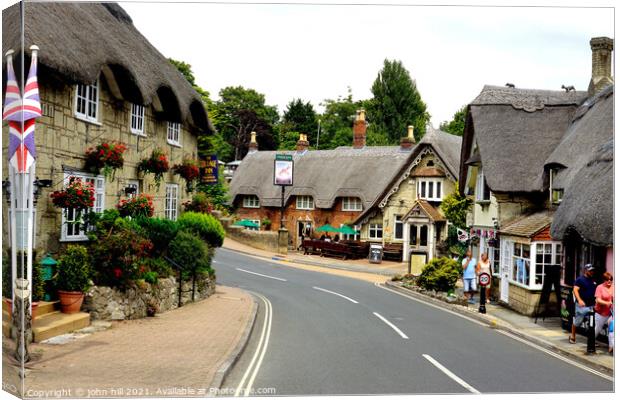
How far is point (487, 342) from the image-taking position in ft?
38.5

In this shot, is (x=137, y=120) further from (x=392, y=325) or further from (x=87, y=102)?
(x=392, y=325)

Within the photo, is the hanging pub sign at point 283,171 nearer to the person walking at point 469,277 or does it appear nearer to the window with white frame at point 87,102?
the person walking at point 469,277

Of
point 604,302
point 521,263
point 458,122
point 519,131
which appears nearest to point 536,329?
point 604,302

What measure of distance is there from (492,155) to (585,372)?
9.77 metres

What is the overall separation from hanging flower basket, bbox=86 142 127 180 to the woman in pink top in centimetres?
993

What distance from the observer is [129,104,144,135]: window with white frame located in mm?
13617

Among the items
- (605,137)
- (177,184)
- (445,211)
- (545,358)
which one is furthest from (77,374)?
(445,211)

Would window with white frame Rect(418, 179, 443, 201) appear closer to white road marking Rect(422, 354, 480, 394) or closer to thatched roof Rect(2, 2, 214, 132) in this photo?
thatched roof Rect(2, 2, 214, 132)

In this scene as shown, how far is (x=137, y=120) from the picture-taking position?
46.0 feet

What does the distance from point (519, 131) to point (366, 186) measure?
19.4 metres

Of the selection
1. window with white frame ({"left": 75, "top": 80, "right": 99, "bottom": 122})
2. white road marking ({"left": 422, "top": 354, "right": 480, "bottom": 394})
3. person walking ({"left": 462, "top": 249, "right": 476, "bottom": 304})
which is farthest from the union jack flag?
person walking ({"left": 462, "top": 249, "right": 476, "bottom": 304})

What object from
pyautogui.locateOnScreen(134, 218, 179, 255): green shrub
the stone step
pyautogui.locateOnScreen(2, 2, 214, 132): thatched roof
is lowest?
the stone step

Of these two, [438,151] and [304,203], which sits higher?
[438,151]

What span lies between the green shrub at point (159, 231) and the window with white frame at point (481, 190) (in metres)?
11.6
